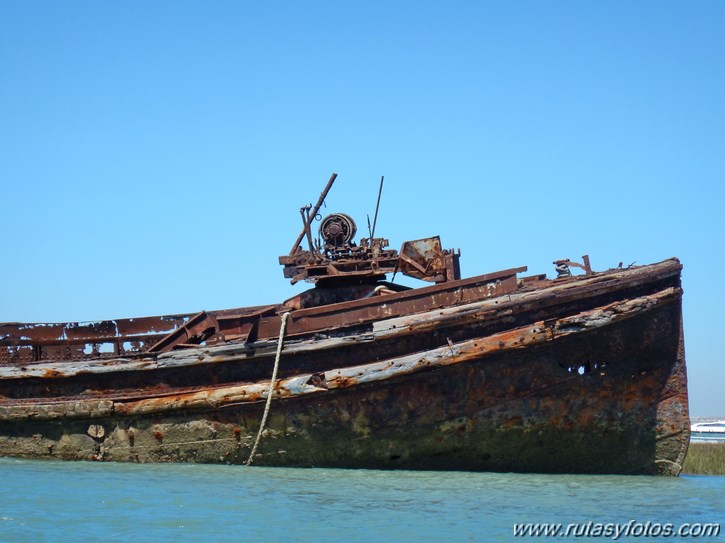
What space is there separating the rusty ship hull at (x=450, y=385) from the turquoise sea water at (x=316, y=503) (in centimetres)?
45

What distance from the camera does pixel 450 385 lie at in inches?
521

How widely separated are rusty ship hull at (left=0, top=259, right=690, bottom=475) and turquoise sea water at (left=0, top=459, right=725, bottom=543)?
45 centimetres

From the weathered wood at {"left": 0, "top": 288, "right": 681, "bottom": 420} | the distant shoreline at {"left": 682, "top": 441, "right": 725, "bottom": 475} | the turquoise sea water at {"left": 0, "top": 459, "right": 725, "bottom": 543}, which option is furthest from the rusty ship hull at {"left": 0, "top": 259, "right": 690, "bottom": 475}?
the distant shoreline at {"left": 682, "top": 441, "right": 725, "bottom": 475}

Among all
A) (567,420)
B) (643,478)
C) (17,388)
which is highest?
(17,388)

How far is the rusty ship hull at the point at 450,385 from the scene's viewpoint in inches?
520

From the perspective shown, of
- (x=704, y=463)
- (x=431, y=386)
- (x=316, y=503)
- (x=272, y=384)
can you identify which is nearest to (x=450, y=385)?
(x=431, y=386)

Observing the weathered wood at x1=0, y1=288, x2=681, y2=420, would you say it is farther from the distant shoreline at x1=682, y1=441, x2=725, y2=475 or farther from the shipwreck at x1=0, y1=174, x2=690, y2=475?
the distant shoreline at x1=682, y1=441, x2=725, y2=475

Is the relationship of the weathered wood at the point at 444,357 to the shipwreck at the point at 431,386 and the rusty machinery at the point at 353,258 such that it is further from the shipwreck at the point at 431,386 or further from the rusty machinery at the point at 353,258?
the rusty machinery at the point at 353,258

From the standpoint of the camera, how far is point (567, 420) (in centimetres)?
1334

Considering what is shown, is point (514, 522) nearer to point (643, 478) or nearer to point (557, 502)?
point (557, 502)

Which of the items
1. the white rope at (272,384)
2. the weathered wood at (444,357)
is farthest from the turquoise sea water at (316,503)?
the weathered wood at (444,357)

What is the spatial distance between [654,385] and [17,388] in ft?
31.9

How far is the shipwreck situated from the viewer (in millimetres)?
13203

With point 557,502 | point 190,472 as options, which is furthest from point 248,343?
point 557,502
